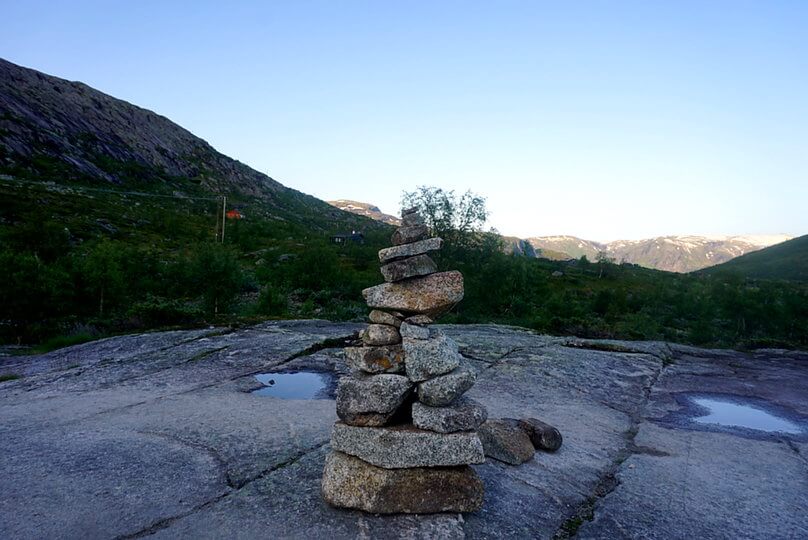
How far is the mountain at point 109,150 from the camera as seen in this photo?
326 ft

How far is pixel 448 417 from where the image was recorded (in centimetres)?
703

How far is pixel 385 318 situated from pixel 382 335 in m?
0.33

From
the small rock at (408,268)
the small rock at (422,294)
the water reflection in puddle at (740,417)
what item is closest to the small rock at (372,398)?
the small rock at (422,294)

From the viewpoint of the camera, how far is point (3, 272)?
2286cm

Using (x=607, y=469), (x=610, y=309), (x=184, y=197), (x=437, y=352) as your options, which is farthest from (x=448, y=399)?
(x=184, y=197)

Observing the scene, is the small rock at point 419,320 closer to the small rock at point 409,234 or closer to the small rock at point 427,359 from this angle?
the small rock at point 427,359

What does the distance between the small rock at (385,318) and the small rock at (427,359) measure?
55 centimetres

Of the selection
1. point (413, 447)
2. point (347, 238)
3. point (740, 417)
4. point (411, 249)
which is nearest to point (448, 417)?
point (413, 447)

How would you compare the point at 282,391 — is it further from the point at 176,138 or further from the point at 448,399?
the point at 176,138

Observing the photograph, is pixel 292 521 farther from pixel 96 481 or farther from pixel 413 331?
pixel 96 481

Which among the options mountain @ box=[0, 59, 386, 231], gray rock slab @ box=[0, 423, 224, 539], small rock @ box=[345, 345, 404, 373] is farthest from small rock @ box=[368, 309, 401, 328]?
mountain @ box=[0, 59, 386, 231]

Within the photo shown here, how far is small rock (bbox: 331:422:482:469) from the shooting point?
6.93m

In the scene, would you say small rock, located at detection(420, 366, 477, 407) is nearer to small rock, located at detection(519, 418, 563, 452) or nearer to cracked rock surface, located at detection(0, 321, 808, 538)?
cracked rock surface, located at detection(0, 321, 808, 538)

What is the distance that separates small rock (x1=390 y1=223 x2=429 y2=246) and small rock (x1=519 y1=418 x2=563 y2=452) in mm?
4648
